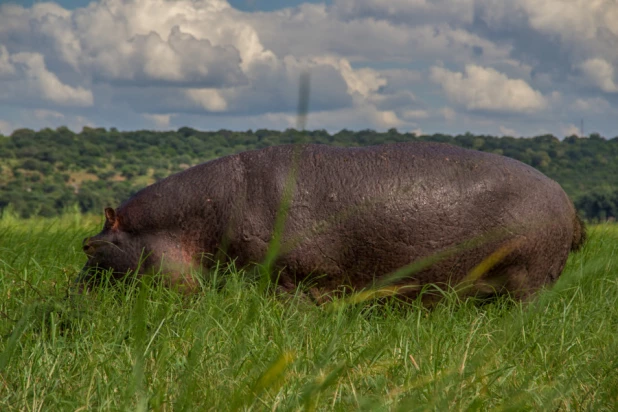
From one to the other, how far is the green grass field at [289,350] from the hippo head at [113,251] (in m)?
0.23

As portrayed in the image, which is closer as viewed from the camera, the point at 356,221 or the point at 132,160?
the point at 356,221

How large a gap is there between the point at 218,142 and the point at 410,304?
60255 millimetres

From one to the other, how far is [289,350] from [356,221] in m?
2.36

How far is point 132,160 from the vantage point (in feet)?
259

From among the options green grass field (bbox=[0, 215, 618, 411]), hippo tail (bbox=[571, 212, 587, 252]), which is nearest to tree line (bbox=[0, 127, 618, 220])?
hippo tail (bbox=[571, 212, 587, 252])

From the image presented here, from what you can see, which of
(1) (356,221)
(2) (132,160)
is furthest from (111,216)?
(2) (132,160)

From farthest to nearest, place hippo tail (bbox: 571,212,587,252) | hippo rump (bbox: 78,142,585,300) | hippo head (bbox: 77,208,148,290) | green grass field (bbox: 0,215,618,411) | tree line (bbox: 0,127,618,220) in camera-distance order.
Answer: tree line (bbox: 0,127,618,220) → hippo tail (bbox: 571,212,587,252) → hippo head (bbox: 77,208,148,290) → hippo rump (bbox: 78,142,585,300) → green grass field (bbox: 0,215,618,411)

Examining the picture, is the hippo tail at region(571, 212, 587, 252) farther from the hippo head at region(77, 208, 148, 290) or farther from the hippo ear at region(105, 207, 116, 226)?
the hippo ear at region(105, 207, 116, 226)

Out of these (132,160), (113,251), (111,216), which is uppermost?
(111,216)

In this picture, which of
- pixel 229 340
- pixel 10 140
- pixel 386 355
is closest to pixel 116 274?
pixel 229 340

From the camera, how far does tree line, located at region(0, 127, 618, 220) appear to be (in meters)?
41.1

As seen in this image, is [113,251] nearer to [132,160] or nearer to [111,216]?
[111,216]

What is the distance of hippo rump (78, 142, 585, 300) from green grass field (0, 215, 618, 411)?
0.20 meters

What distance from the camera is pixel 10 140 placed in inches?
3514
